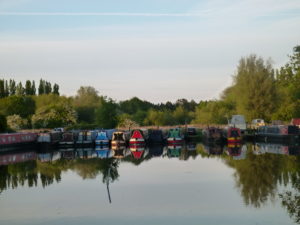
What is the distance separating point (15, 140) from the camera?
4944 centimetres

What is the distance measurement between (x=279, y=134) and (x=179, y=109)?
168 feet

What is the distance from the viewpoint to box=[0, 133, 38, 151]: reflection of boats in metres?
46.7

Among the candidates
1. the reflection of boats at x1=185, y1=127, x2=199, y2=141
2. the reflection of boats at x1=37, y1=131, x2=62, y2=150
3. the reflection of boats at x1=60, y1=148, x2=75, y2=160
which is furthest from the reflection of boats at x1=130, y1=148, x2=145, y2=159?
the reflection of boats at x1=185, y1=127, x2=199, y2=141

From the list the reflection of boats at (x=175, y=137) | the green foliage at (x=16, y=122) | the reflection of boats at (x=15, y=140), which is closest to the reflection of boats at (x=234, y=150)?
the reflection of boats at (x=175, y=137)

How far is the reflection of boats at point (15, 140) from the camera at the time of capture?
4673cm

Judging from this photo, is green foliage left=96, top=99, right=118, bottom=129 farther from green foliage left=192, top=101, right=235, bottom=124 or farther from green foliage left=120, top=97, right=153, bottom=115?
green foliage left=120, top=97, right=153, bottom=115

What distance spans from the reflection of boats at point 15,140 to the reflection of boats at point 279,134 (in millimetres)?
22778

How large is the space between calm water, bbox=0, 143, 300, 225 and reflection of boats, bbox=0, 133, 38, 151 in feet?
25.0

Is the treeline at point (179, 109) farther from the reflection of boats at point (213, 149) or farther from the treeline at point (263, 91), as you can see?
the reflection of boats at point (213, 149)

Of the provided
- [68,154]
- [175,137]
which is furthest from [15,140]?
[175,137]

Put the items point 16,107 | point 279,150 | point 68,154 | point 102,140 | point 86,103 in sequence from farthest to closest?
1. point 86,103
2. point 16,107
3. point 102,140
4. point 68,154
5. point 279,150

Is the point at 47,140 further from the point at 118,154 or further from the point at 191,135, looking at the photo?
the point at 191,135

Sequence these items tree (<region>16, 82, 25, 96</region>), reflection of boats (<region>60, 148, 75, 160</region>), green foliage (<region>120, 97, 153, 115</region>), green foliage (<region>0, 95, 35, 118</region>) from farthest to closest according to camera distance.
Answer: green foliage (<region>120, 97, 153, 115</region>) → tree (<region>16, 82, 25, 96</region>) → green foliage (<region>0, 95, 35, 118</region>) → reflection of boats (<region>60, 148, 75, 160</region>)

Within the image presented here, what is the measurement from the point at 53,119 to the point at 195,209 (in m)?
62.2
